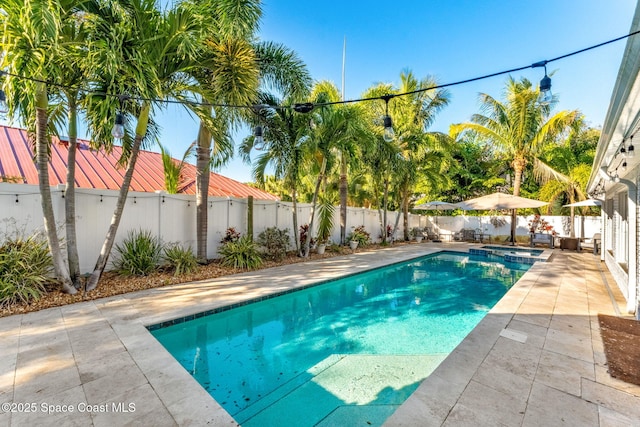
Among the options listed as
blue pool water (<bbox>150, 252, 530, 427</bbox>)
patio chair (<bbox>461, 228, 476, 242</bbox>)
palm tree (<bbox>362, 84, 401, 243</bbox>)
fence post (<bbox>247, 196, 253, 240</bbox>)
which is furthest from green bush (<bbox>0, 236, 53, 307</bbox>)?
patio chair (<bbox>461, 228, 476, 242</bbox>)

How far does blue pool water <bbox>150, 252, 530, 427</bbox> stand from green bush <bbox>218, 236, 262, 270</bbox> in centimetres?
241

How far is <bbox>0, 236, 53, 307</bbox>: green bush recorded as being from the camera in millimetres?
4781

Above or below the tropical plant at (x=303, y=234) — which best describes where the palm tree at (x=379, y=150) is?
above

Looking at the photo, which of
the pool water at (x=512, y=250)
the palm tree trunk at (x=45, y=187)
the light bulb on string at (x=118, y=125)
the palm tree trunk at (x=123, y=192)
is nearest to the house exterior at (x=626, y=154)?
the pool water at (x=512, y=250)

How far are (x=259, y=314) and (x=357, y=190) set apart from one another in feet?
44.2

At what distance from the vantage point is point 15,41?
415 centimetres

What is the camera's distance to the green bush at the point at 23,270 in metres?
4.78

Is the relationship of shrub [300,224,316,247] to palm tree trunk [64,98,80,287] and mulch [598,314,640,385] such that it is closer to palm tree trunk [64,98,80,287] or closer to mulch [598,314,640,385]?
palm tree trunk [64,98,80,287]

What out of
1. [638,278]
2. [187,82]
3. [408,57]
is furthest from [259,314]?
[408,57]

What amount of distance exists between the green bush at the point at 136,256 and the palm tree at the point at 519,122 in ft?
51.0

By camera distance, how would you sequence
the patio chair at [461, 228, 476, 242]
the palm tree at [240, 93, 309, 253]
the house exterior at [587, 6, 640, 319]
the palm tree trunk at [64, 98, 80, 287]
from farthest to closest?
the patio chair at [461, 228, 476, 242] → the palm tree at [240, 93, 309, 253] → the palm tree trunk at [64, 98, 80, 287] → the house exterior at [587, 6, 640, 319]

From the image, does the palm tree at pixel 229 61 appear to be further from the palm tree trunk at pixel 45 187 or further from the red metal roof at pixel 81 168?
the red metal roof at pixel 81 168

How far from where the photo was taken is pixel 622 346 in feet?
11.7

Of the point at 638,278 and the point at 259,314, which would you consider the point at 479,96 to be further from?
the point at 259,314
